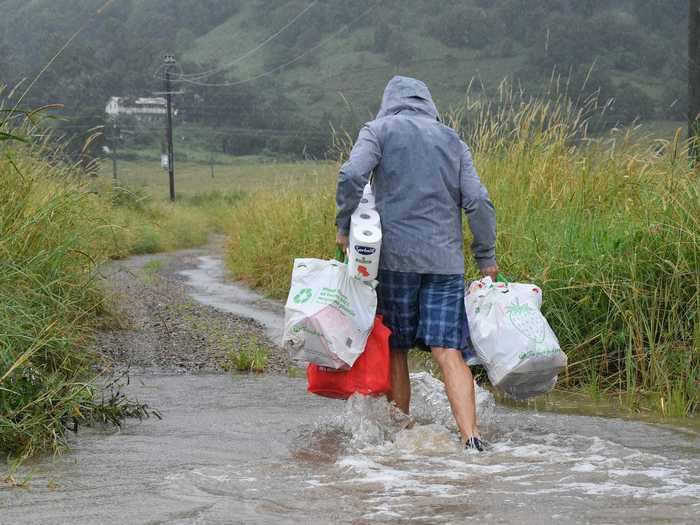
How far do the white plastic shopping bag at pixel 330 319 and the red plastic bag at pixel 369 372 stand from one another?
10cm

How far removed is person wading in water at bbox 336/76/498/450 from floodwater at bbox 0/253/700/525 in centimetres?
46

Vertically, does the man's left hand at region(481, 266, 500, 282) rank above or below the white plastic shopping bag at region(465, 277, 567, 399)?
above

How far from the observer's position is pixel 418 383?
24.8ft

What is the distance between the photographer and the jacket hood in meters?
6.34

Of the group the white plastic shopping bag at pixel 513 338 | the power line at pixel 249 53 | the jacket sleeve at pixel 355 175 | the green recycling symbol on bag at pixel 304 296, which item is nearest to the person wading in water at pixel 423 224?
the jacket sleeve at pixel 355 175

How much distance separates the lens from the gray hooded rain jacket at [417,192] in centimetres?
604

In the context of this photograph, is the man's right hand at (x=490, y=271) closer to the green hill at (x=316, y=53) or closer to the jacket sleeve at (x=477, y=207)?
the jacket sleeve at (x=477, y=207)

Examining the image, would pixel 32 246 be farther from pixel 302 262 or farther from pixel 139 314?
pixel 139 314

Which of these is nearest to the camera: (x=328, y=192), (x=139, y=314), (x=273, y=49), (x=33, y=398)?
(x=33, y=398)

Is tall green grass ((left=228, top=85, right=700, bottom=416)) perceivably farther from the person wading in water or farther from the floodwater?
the person wading in water

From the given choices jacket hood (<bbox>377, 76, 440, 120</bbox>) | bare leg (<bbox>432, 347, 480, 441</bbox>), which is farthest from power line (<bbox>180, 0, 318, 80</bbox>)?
bare leg (<bbox>432, 347, 480, 441</bbox>)

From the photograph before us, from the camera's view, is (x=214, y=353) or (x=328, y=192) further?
(x=328, y=192)

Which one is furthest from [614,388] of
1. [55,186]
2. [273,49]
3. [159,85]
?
[273,49]

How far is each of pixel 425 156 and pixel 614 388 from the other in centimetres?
254
